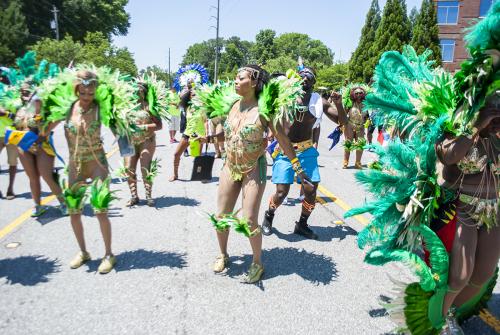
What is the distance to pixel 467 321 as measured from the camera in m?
3.00

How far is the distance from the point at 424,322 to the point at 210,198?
4586 mm

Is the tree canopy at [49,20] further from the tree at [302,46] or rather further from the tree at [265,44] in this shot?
the tree at [302,46]

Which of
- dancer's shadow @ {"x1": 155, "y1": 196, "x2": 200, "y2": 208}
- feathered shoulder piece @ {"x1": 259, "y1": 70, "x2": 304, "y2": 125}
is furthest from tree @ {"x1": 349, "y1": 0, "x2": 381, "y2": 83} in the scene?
feathered shoulder piece @ {"x1": 259, "y1": 70, "x2": 304, "y2": 125}

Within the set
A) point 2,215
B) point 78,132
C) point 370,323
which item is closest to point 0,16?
point 2,215

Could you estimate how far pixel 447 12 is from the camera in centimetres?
3581

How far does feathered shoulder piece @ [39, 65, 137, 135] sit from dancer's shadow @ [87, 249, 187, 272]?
52.1 inches

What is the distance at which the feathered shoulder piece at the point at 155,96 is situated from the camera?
5.59m

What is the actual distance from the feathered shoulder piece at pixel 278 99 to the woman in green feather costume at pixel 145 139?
8.30ft

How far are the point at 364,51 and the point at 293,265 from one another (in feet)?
142

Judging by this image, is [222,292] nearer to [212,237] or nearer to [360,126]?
[212,237]

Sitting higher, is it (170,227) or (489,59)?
(489,59)

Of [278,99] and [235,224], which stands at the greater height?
[278,99]

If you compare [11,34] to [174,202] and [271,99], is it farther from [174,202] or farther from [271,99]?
[271,99]

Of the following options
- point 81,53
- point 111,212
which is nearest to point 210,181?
point 111,212
